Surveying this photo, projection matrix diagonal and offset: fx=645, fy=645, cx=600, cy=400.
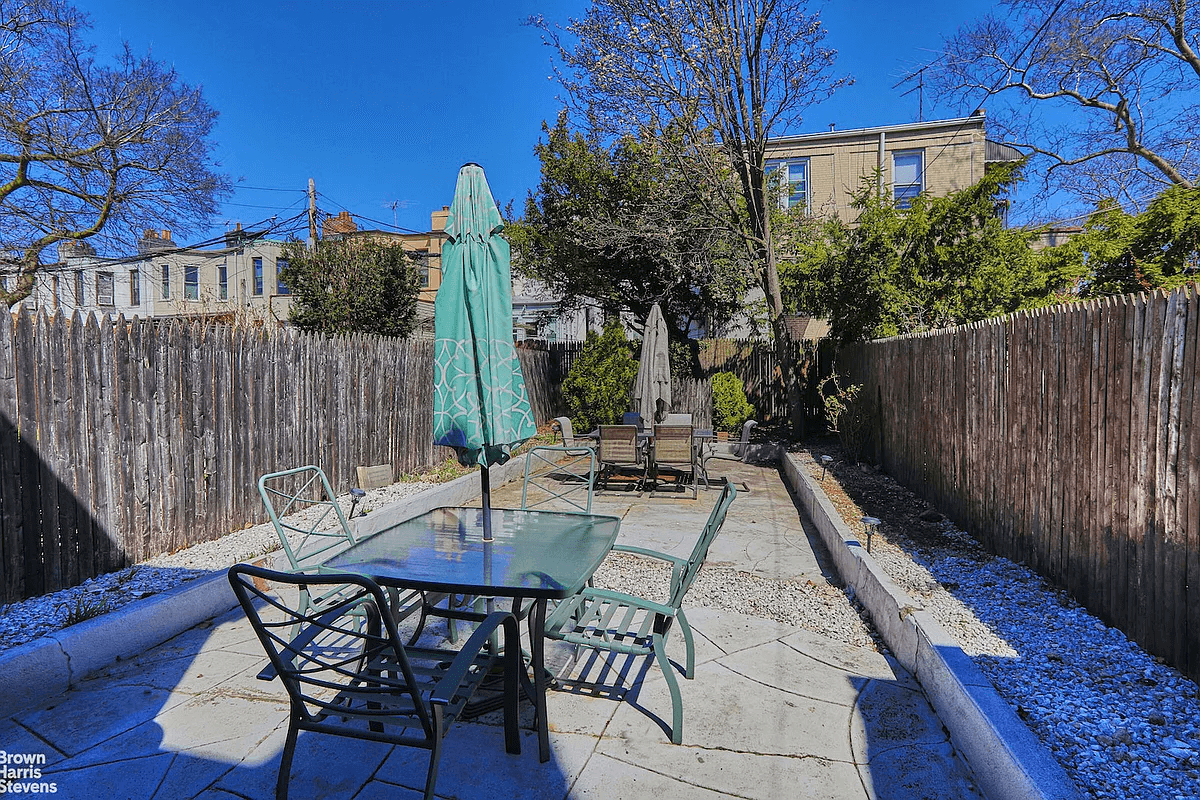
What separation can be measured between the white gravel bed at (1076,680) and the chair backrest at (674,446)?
3.76m

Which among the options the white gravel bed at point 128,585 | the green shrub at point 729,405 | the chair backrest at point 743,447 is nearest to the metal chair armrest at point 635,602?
the white gravel bed at point 128,585

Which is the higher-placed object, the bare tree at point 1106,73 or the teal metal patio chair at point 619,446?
the bare tree at point 1106,73

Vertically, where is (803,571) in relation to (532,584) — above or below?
below

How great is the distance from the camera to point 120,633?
3557 millimetres

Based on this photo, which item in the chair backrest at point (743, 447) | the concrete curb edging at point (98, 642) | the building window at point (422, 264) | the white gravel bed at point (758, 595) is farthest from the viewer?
the building window at point (422, 264)

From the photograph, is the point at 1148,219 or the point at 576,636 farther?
the point at 1148,219

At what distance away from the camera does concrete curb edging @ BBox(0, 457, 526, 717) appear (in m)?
3.06

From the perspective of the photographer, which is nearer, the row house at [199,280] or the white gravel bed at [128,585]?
the white gravel bed at [128,585]

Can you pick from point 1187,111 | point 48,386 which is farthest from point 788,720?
point 1187,111

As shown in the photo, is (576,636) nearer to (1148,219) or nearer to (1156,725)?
(1156,725)

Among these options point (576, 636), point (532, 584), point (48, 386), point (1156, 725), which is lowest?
point (1156, 725)

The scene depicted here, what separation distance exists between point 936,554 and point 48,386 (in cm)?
654

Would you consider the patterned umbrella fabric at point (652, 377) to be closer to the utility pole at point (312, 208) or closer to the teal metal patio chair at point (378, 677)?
the teal metal patio chair at point (378, 677)

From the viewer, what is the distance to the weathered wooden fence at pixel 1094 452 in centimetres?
295
